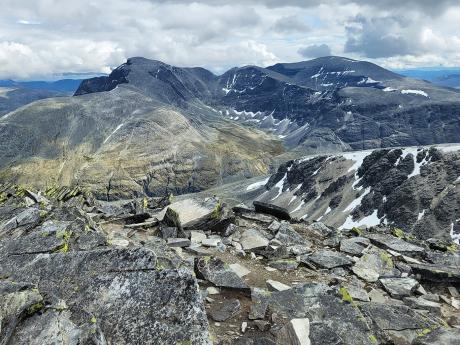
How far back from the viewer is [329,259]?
21.5 m

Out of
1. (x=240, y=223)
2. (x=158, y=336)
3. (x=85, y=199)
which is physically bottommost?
(x=85, y=199)

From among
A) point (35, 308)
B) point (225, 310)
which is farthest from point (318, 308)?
point (35, 308)

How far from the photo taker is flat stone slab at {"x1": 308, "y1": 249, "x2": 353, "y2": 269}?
68.7 ft

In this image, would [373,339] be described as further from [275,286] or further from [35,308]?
[35,308]

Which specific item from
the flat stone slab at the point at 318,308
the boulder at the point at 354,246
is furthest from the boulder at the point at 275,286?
the boulder at the point at 354,246

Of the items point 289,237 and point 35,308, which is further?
point 289,237

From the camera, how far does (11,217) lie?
2356 cm

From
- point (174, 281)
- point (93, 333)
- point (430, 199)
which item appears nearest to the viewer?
point (93, 333)

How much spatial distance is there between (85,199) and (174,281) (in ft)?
113

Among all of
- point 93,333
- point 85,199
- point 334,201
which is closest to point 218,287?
point 93,333

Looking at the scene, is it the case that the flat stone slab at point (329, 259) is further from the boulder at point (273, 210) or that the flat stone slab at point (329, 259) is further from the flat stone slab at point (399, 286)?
the boulder at point (273, 210)

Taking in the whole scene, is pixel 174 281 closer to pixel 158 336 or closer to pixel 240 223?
pixel 158 336

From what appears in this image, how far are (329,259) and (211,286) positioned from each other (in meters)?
8.42

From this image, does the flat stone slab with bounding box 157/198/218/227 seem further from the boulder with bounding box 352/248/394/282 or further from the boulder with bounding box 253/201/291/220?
the boulder with bounding box 352/248/394/282
